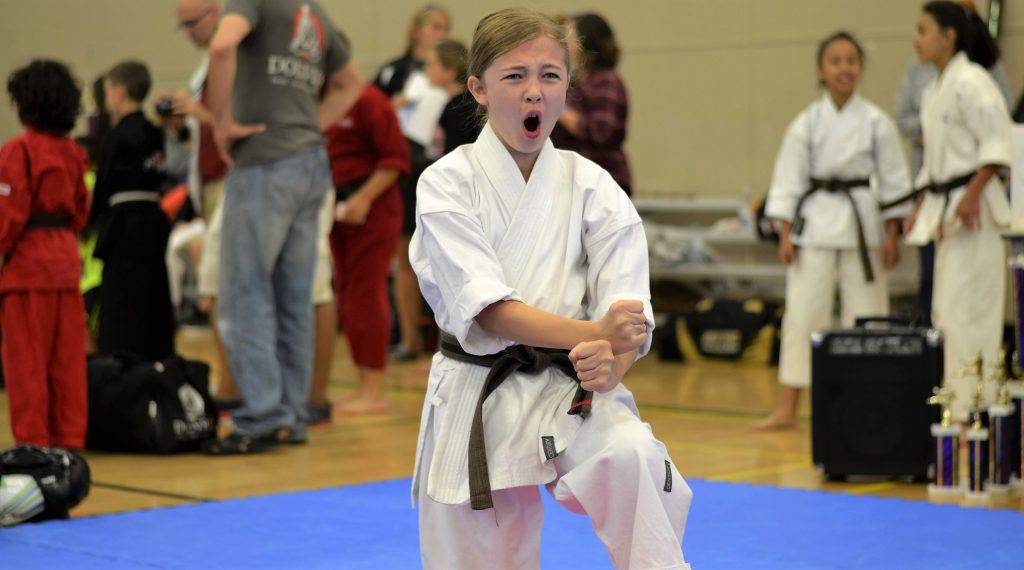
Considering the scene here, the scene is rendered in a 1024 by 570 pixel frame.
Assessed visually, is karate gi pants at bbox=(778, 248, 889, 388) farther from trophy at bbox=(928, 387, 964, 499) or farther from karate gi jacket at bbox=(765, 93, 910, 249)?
trophy at bbox=(928, 387, 964, 499)

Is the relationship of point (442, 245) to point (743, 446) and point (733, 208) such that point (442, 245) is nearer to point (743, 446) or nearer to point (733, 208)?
point (743, 446)

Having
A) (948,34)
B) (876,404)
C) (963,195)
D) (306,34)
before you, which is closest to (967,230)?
(963,195)

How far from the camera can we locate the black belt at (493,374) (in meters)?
2.53

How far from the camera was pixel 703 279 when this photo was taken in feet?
32.5

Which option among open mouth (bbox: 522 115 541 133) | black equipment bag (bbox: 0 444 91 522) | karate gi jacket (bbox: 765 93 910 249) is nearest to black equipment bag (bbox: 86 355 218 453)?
black equipment bag (bbox: 0 444 91 522)

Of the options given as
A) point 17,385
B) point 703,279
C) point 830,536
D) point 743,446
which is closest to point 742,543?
point 830,536

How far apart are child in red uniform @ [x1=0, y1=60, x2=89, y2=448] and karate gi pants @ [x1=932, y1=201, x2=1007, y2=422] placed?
352cm

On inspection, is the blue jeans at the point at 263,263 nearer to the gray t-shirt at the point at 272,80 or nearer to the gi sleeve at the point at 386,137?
the gray t-shirt at the point at 272,80

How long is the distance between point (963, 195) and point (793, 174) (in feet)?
2.82

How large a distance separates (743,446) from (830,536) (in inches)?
68.0

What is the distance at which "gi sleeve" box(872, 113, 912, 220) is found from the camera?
6215 mm

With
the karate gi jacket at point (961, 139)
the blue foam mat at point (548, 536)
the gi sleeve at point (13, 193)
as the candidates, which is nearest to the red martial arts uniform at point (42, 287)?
the gi sleeve at point (13, 193)

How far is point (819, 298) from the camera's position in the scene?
6.19 m

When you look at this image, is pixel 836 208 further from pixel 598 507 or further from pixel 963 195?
pixel 598 507
